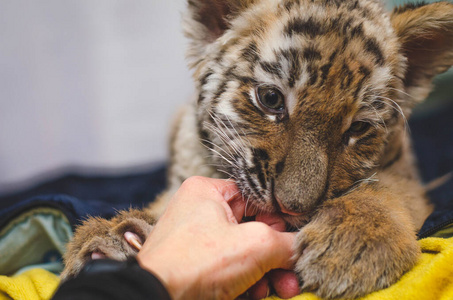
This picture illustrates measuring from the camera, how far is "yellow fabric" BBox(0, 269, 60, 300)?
4.39ft

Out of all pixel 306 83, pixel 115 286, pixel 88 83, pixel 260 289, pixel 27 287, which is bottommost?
pixel 88 83

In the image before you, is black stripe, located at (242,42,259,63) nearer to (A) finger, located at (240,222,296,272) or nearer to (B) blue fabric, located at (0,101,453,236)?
(A) finger, located at (240,222,296,272)

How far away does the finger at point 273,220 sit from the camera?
133 centimetres

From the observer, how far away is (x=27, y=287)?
137 centimetres

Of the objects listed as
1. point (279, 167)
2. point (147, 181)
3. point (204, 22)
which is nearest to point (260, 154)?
point (279, 167)

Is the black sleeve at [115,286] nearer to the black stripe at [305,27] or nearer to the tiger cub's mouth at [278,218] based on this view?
the tiger cub's mouth at [278,218]

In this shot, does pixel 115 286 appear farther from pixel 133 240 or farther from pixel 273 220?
pixel 273 220

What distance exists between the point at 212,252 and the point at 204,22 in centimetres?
113

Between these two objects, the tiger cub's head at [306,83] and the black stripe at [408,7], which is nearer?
the tiger cub's head at [306,83]

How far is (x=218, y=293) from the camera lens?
1027mm

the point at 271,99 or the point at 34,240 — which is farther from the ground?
the point at 271,99

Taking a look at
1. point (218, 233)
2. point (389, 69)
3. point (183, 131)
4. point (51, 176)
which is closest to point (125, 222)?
point (218, 233)

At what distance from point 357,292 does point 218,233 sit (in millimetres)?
470

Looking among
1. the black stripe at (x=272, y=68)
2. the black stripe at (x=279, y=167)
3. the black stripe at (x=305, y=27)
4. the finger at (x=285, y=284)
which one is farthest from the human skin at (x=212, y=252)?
the black stripe at (x=305, y=27)
